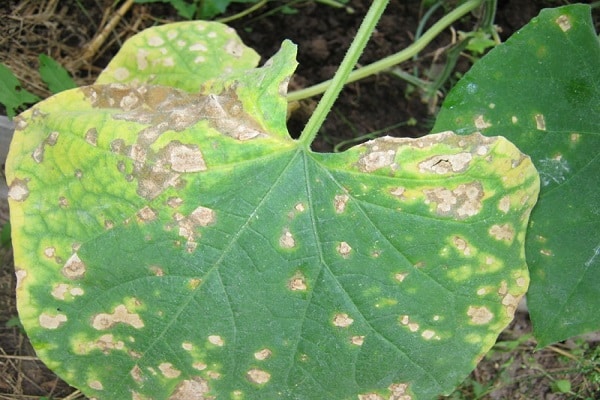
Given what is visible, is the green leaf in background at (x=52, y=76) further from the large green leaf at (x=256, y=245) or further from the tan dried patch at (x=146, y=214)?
the tan dried patch at (x=146, y=214)

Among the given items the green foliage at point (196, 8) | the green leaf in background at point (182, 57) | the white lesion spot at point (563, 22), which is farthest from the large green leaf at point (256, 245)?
the green foliage at point (196, 8)

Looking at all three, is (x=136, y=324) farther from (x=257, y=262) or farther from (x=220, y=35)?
(x=220, y=35)

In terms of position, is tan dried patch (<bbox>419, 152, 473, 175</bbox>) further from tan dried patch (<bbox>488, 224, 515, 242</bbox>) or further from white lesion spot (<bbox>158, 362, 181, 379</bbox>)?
white lesion spot (<bbox>158, 362, 181, 379</bbox>)

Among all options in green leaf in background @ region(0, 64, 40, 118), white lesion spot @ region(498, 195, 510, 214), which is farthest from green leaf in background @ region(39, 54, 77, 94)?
white lesion spot @ region(498, 195, 510, 214)

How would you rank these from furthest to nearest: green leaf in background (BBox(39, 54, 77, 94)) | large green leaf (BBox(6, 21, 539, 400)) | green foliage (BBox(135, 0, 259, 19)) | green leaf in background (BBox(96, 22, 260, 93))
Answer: green foliage (BBox(135, 0, 259, 19)), green leaf in background (BBox(39, 54, 77, 94)), green leaf in background (BBox(96, 22, 260, 93)), large green leaf (BBox(6, 21, 539, 400))

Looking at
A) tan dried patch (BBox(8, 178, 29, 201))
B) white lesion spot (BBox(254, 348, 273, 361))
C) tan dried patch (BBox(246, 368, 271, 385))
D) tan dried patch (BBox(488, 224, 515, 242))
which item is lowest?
tan dried patch (BBox(246, 368, 271, 385))

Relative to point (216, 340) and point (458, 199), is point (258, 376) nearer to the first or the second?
point (216, 340)

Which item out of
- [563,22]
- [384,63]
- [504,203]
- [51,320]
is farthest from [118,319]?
[563,22]
